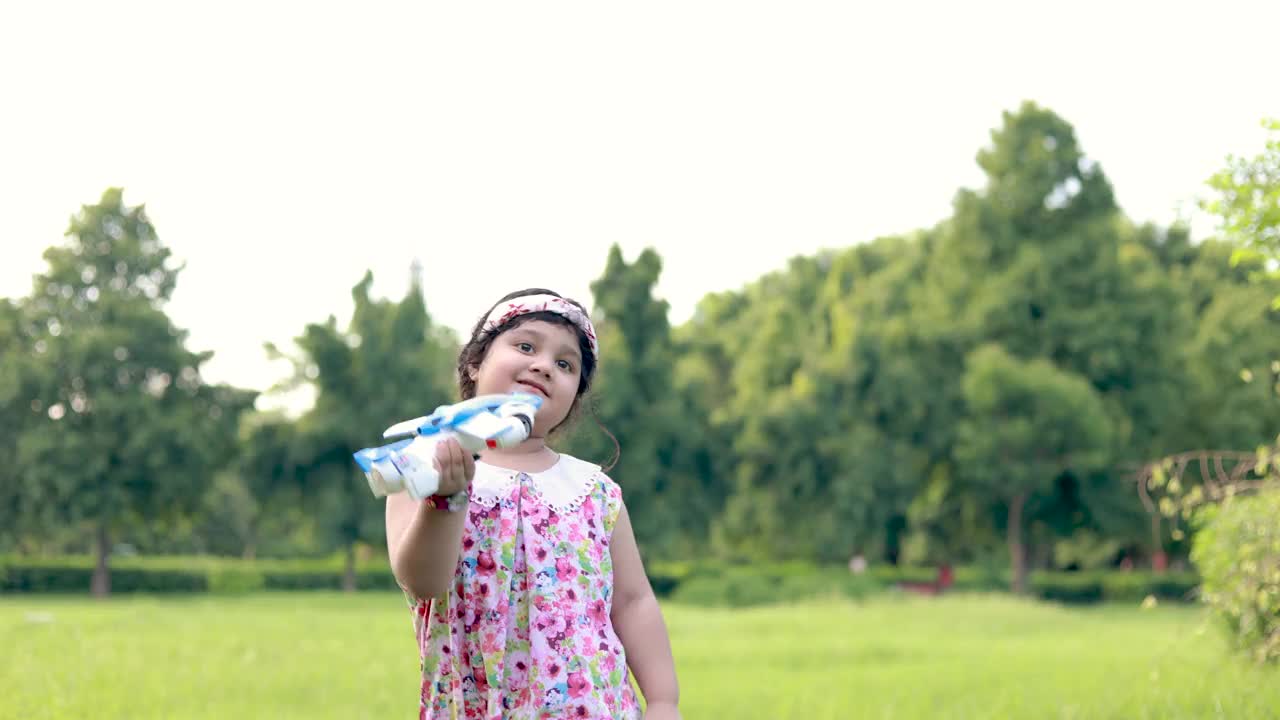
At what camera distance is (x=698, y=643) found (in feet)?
44.4

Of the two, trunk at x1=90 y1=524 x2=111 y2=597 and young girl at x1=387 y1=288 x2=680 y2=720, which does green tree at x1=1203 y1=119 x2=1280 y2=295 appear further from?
trunk at x1=90 y1=524 x2=111 y2=597

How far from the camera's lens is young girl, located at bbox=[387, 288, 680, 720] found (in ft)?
8.59

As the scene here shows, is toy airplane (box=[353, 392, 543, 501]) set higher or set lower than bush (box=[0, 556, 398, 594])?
higher

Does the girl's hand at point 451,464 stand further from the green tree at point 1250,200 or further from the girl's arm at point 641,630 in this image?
the green tree at point 1250,200

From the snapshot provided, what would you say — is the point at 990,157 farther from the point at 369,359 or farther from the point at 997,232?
the point at 369,359

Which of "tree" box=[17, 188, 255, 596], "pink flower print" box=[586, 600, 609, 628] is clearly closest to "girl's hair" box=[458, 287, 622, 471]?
"pink flower print" box=[586, 600, 609, 628]

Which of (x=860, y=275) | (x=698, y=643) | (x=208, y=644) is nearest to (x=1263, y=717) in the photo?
(x=698, y=643)

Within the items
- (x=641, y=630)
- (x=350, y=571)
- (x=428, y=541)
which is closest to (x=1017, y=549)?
(x=350, y=571)

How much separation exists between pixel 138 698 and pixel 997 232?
24701mm

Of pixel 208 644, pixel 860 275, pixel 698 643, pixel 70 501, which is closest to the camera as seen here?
pixel 208 644

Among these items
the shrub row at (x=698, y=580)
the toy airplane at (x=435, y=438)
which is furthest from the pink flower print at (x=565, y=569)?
the shrub row at (x=698, y=580)

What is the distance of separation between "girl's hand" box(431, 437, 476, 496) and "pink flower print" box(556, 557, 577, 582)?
1.86 feet

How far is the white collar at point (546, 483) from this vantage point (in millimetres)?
2688

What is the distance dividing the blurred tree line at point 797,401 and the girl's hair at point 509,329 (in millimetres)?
22833
